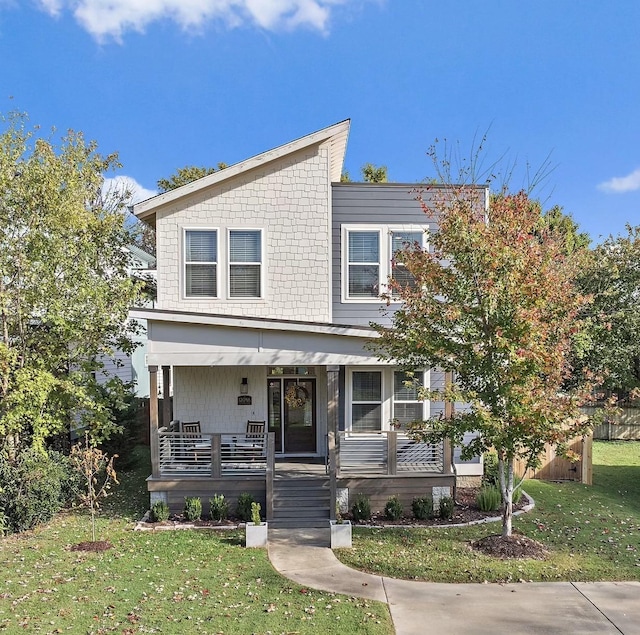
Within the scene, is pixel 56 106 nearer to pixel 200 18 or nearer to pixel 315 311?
pixel 200 18

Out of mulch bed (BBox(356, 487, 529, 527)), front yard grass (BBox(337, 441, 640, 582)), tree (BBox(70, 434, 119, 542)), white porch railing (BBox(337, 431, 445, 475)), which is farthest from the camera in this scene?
white porch railing (BBox(337, 431, 445, 475))

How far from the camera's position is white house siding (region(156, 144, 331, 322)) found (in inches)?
509

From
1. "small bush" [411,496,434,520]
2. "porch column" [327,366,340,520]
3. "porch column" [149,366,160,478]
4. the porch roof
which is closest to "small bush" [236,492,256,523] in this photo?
"porch column" [327,366,340,520]

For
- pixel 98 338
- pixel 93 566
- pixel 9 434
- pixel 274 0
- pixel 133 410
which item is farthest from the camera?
pixel 133 410

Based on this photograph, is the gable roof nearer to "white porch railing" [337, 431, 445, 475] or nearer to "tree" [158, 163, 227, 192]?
"white porch railing" [337, 431, 445, 475]

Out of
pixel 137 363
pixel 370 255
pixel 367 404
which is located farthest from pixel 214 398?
pixel 137 363

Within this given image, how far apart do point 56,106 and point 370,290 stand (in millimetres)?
16939

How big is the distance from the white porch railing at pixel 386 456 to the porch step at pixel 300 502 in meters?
0.78

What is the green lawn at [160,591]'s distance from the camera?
6.50 metres

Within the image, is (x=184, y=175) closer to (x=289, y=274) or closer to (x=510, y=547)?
(x=289, y=274)

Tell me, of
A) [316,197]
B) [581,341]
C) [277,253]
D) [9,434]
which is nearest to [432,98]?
[316,197]

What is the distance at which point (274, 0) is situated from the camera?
11.9 metres

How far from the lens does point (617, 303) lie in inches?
824

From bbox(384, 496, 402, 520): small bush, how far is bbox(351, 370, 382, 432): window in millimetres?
2296
